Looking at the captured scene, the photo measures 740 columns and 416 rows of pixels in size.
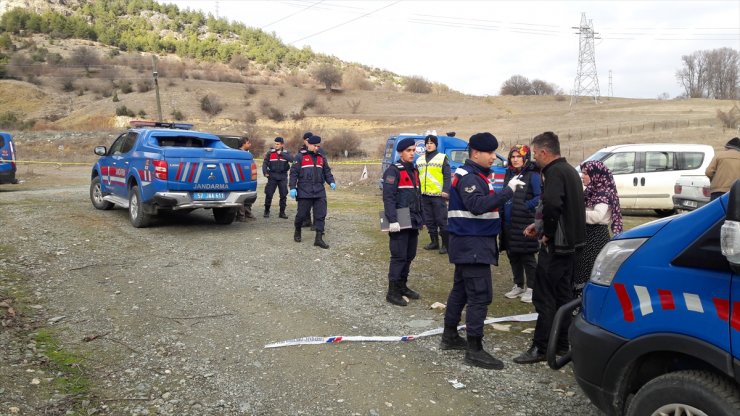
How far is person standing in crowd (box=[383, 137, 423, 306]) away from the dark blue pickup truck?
4.36 metres

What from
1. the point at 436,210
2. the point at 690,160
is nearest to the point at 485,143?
the point at 436,210

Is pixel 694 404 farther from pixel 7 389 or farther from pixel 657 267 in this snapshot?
pixel 7 389

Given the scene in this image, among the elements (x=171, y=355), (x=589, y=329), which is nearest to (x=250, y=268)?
(x=171, y=355)

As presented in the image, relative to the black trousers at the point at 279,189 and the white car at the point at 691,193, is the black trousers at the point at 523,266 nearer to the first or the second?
the white car at the point at 691,193

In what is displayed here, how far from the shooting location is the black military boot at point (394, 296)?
5867 mm

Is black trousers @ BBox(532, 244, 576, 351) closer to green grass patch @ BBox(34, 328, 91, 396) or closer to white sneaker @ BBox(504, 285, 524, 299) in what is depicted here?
white sneaker @ BBox(504, 285, 524, 299)

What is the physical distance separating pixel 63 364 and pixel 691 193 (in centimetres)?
1016

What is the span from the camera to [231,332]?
4973 mm

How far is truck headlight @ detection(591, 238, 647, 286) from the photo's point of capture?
111 inches

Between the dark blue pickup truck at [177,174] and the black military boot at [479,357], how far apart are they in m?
6.07

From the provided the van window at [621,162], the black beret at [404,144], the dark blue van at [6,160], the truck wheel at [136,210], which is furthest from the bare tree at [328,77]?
the black beret at [404,144]

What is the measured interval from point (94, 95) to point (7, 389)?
61.2 m

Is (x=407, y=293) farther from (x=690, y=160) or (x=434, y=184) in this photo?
(x=690, y=160)

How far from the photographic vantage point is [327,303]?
589 centimetres
